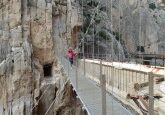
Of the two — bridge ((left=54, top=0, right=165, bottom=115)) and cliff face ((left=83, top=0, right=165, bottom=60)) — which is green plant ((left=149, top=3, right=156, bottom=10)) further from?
bridge ((left=54, top=0, right=165, bottom=115))

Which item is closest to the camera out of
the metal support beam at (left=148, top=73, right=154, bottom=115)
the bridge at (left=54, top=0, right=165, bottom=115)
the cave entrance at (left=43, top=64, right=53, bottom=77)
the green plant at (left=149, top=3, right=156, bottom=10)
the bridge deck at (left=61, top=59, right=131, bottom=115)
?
the metal support beam at (left=148, top=73, right=154, bottom=115)

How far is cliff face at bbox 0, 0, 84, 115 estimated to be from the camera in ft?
56.4

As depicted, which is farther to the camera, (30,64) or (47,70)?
(47,70)

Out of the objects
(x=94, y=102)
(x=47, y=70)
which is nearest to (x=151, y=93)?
(x=94, y=102)

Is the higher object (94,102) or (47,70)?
(94,102)

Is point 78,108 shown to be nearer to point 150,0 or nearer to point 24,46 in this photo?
point 24,46

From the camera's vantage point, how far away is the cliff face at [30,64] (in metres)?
17.2

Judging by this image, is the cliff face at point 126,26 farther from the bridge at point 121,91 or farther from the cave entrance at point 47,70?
the bridge at point 121,91

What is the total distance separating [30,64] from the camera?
1823 centimetres

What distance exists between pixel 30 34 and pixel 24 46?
1.08 m

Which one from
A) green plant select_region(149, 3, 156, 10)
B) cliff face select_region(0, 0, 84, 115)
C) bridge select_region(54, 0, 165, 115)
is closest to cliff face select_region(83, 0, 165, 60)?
green plant select_region(149, 3, 156, 10)

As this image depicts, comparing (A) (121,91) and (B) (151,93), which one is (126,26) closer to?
(A) (121,91)

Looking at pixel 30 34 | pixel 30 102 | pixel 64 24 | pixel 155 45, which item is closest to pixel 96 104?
pixel 30 102

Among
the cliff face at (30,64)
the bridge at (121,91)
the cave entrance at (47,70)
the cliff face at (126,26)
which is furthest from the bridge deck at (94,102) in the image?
the cliff face at (126,26)
